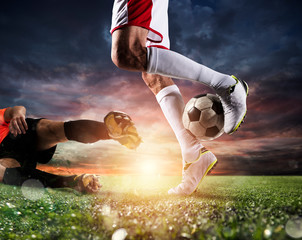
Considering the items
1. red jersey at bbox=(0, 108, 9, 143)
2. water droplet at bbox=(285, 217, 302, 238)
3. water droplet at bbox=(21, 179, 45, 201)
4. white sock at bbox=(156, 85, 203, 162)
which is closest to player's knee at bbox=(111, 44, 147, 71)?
white sock at bbox=(156, 85, 203, 162)

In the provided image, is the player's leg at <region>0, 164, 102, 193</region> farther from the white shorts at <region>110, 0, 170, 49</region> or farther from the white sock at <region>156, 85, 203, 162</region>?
the white shorts at <region>110, 0, 170, 49</region>

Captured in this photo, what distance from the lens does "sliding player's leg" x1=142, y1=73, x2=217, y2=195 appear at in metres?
2.62

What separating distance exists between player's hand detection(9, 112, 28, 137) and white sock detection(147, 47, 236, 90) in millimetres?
2052

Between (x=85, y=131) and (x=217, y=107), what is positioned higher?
(x=217, y=107)

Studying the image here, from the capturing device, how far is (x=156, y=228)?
55.1 inches

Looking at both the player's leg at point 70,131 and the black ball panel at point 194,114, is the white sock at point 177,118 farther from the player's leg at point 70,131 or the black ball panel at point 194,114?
the player's leg at point 70,131

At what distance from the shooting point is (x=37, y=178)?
9.41ft

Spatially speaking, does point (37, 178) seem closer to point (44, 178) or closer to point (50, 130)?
point (44, 178)

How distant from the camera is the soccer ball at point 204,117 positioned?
2.47 metres

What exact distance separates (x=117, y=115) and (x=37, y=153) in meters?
1.47

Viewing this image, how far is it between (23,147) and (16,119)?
0.46 meters

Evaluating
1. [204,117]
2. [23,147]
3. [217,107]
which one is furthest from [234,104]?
[23,147]

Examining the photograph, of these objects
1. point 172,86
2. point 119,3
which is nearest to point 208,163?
point 172,86

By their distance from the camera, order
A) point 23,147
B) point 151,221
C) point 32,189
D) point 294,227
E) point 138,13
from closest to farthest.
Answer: point 294,227 → point 151,221 → point 138,13 → point 32,189 → point 23,147
